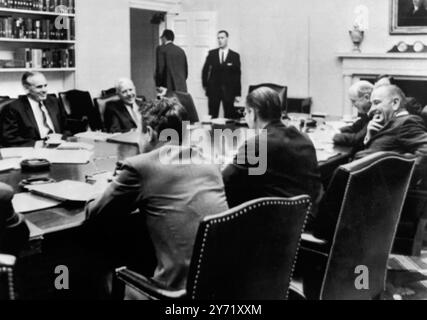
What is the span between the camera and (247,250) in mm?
1550

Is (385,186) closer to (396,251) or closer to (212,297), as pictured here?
(396,251)

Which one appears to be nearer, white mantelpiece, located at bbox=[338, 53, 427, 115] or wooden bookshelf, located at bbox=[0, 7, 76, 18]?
wooden bookshelf, located at bbox=[0, 7, 76, 18]

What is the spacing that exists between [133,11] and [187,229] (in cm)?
885

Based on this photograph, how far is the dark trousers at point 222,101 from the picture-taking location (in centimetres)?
816

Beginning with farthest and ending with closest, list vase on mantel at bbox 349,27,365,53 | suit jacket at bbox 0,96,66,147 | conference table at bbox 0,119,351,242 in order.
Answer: vase on mantel at bbox 349,27,365,53 < suit jacket at bbox 0,96,66,147 < conference table at bbox 0,119,351,242

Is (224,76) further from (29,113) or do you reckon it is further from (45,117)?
(29,113)

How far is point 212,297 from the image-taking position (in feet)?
5.13

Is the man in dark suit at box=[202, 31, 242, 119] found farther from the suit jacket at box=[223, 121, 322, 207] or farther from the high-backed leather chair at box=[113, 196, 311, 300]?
the high-backed leather chair at box=[113, 196, 311, 300]

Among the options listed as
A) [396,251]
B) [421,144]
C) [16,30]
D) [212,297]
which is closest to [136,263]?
[212,297]

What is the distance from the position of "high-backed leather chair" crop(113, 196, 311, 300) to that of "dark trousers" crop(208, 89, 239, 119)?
6469mm

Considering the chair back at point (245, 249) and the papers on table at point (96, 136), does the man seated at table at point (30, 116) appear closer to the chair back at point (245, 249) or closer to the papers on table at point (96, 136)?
the papers on table at point (96, 136)

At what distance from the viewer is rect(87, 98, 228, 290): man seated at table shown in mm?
1796

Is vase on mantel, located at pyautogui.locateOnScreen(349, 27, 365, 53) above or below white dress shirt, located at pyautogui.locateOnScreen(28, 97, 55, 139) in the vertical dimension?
above

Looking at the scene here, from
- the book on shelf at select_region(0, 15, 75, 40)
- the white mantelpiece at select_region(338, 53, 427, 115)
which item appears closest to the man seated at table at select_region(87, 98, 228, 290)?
the book on shelf at select_region(0, 15, 75, 40)
